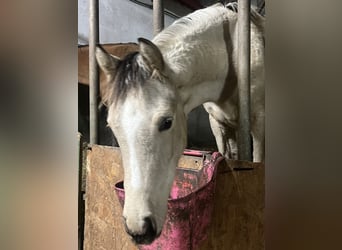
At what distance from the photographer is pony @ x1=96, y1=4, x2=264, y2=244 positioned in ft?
1.93

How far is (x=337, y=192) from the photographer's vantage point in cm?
49

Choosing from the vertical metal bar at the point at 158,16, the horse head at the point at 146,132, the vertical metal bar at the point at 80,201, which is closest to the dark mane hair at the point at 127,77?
the horse head at the point at 146,132

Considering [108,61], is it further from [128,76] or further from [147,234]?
[147,234]

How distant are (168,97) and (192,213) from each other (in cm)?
19

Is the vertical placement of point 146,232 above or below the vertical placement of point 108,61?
below

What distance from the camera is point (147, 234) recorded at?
1.98 feet

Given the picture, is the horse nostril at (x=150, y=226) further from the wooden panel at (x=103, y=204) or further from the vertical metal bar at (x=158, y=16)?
the vertical metal bar at (x=158, y=16)

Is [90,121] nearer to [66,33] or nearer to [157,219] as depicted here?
[66,33]

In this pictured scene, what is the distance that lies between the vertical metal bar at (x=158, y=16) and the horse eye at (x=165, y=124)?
0.65 feet

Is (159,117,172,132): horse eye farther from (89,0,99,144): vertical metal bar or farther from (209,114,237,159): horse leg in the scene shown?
(89,0,99,144): vertical metal bar

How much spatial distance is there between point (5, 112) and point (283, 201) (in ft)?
1.70

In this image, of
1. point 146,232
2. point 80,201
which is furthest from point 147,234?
point 80,201

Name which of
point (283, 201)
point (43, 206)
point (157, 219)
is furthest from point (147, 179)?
point (43, 206)

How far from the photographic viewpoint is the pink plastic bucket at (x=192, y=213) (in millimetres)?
625
